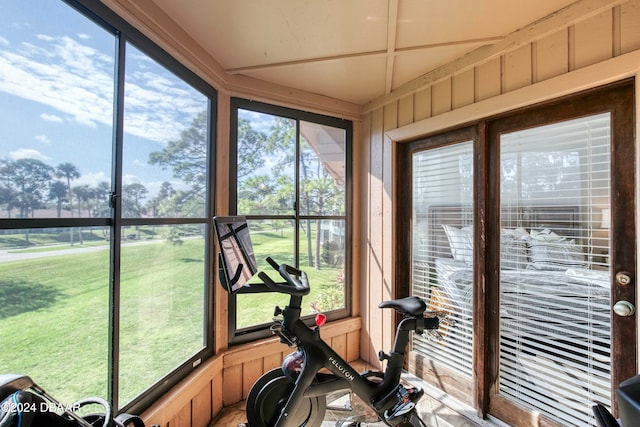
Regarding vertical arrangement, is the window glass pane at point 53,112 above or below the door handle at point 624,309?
above

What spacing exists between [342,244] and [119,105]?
6.88ft

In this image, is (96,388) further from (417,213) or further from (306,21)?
(417,213)

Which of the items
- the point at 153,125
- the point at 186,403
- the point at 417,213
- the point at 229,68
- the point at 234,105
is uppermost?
the point at 229,68

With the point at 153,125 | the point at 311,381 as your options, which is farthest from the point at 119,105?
the point at 311,381

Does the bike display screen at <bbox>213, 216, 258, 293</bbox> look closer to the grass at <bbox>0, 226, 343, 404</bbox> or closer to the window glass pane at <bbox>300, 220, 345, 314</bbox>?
the grass at <bbox>0, 226, 343, 404</bbox>

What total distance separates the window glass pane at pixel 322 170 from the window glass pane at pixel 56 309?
5.37 feet

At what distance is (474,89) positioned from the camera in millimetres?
1927

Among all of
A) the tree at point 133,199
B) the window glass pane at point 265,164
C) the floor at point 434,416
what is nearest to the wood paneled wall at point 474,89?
the floor at point 434,416

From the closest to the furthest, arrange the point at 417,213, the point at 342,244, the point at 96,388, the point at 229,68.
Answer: the point at 96,388 → the point at 229,68 → the point at 417,213 → the point at 342,244

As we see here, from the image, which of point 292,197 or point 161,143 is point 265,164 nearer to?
point 292,197

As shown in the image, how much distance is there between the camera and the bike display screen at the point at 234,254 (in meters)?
1.18

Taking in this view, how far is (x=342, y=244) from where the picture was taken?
9.27 feet

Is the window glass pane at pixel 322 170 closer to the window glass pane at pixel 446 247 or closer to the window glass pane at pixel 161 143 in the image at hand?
the window glass pane at pixel 446 247

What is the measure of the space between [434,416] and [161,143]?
260cm
